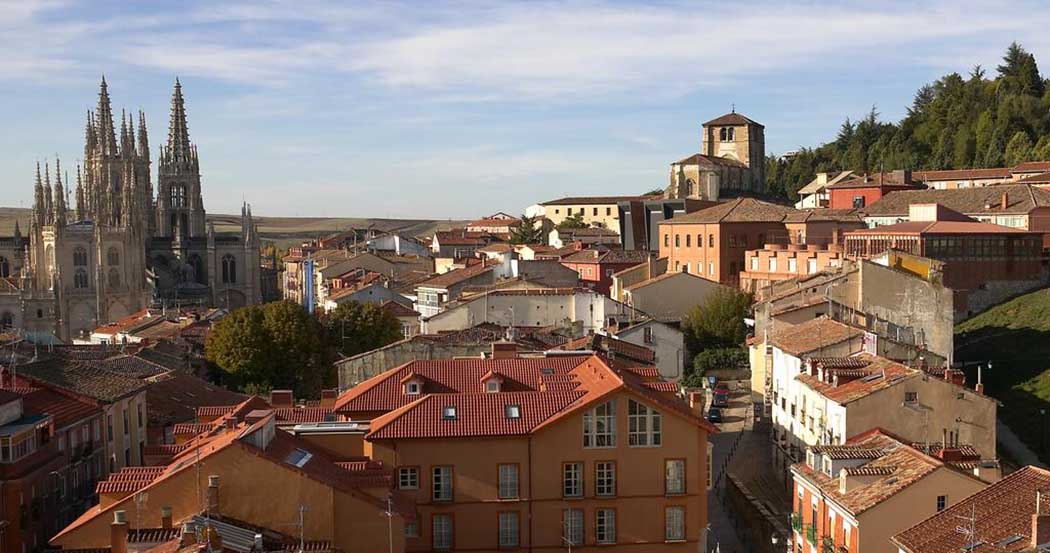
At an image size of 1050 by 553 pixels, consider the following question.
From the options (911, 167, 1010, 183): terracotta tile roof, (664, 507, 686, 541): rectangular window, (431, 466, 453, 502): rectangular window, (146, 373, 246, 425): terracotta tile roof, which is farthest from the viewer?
(911, 167, 1010, 183): terracotta tile roof

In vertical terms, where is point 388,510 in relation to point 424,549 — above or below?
above

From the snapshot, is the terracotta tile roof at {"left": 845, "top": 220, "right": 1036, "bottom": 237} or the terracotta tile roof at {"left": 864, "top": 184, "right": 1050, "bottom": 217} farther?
the terracotta tile roof at {"left": 864, "top": 184, "right": 1050, "bottom": 217}

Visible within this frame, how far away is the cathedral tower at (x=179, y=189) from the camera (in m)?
141

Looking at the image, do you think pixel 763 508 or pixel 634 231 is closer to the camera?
pixel 763 508

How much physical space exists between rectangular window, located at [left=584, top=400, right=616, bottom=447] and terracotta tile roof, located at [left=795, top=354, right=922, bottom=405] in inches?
374

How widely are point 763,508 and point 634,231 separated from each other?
7015cm


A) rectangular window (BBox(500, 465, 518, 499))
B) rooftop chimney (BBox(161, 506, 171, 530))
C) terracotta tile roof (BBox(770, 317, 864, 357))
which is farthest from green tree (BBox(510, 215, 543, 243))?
rooftop chimney (BBox(161, 506, 171, 530))

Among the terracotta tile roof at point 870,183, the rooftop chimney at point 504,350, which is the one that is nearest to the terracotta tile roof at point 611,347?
the rooftop chimney at point 504,350

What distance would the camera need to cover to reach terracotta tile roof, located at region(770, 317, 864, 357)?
43656 millimetres

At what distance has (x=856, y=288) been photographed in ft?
171

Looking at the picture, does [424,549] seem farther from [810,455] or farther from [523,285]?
[523,285]

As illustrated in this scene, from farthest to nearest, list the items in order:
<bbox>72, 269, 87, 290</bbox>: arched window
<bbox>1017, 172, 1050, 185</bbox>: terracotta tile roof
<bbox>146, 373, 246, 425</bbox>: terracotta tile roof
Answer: <bbox>72, 269, 87, 290</bbox>: arched window
<bbox>1017, 172, 1050, 185</bbox>: terracotta tile roof
<bbox>146, 373, 246, 425</bbox>: terracotta tile roof

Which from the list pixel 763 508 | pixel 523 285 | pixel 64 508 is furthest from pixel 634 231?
pixel 64 508

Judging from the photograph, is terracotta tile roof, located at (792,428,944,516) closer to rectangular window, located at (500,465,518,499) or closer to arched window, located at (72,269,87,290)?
rectangular window, located at (500,465,518,499)
